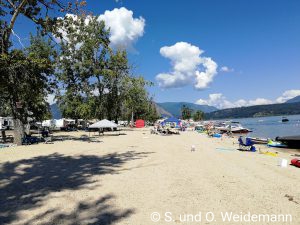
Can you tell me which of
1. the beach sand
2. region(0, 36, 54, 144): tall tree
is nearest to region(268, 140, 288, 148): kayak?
the beach sand

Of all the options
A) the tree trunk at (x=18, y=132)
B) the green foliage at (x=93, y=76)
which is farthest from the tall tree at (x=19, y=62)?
the green foliage at (x=93, y=76)

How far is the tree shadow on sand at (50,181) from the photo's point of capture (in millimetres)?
6395

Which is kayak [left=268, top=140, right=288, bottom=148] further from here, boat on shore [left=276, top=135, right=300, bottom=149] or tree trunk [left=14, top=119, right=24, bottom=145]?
tree trunk [left=14, top=119, right=24, bottom=145]

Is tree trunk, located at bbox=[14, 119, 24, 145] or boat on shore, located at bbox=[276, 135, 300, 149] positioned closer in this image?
tree trunk, located at bbox=[14, 119, 24, 145]

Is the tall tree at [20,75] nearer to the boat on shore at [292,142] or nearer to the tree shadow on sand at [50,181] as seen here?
the tree shadow on sand at [50,181]

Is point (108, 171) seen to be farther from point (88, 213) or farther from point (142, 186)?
point (88, 213)

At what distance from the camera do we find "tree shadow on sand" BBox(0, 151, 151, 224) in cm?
639

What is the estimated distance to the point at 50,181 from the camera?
31.7 feet

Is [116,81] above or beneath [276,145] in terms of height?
above

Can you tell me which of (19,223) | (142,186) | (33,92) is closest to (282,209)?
(142,186)

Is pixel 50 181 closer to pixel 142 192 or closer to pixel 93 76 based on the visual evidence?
pixel 142 192

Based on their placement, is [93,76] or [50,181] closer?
[50,181]

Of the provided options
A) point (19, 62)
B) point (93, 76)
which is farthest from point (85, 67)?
point (19, 62)

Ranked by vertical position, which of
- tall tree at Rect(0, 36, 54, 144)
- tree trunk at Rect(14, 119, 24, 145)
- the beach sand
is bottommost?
the beach sand
